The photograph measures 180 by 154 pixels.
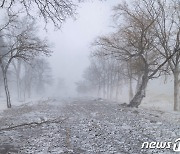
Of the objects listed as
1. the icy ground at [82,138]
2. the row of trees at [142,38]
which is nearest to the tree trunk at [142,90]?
the row of trees at [142,38]

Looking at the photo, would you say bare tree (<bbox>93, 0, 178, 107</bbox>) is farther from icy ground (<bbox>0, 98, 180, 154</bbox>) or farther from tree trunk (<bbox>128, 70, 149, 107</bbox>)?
icy ground (<bbox>0, 98, 180, 154</bbox>)

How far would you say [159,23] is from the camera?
90.3 ft

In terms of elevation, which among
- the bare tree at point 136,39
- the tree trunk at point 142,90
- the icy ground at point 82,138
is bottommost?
the icy ground at point 82,138

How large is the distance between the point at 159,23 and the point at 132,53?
4155 millimetres

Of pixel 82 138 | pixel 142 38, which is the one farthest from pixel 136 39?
pixel 82 138

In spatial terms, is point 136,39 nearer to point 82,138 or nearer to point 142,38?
point 142,38

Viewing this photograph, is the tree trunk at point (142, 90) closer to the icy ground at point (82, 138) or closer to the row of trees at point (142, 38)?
the row of trees at point (142, 38)

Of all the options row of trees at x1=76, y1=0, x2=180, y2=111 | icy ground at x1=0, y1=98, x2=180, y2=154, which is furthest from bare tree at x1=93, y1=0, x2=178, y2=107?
icy ground at x1=0, y1=98, x2=180, y2=154

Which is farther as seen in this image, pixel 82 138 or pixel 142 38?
pixel 142 38

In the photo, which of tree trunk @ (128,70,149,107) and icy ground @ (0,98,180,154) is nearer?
icy ground @ (0,98,180,154)

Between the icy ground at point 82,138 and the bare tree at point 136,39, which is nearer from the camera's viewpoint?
the icy ground at point 82,138

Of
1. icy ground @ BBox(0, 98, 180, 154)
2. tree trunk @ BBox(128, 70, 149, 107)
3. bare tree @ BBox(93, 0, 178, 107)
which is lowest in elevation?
icy ground @ BBox(0, 98, 180, 154)

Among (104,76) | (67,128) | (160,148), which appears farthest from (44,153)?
(104,76)

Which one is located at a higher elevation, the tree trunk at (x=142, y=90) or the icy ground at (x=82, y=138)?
the tree trunk at (x=142, y=90)
